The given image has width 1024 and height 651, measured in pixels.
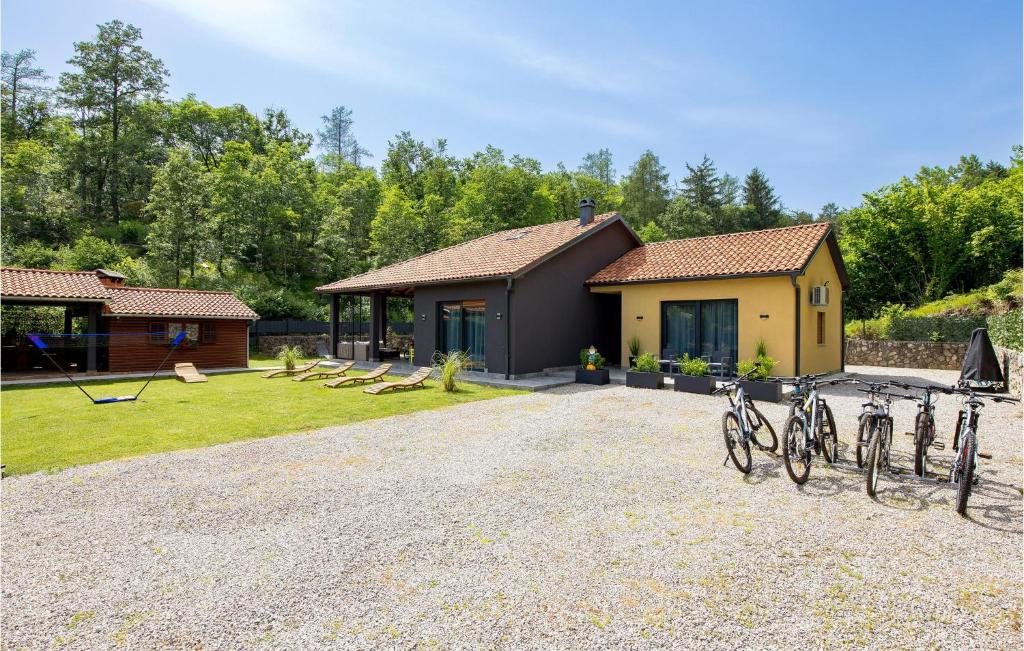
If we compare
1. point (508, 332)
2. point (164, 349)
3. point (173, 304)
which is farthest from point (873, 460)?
→ point (173, 304)

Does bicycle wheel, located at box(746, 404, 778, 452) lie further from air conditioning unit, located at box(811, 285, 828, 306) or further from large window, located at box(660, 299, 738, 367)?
air conditioning unit, located at box(811, 285, 828, 306)

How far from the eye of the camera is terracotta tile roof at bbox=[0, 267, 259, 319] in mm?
14453

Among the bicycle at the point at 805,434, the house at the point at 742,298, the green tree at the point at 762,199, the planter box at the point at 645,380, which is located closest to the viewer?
the bicycle at the point at 805,434

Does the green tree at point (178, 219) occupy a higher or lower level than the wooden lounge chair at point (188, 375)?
higher

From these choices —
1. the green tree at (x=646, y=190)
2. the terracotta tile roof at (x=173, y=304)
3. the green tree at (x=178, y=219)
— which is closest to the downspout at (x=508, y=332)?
the terracotta tile roof at (x=173, y=304)

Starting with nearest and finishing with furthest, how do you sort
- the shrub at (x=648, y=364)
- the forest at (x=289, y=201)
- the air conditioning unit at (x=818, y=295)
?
the shrub at (x=648, y=364)
the air conditioning unit at (x=818, y=295)
the forest at (x=289, y=201)

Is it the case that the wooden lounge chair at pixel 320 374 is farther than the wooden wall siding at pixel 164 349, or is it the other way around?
the wooden wall siding at pixel 164 349

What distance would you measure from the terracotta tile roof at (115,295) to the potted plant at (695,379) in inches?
598

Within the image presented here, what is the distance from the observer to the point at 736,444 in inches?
221

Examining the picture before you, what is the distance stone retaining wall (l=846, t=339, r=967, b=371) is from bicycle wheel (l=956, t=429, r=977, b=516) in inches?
671

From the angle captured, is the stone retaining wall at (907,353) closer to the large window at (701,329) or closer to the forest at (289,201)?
the large window at (701,329)

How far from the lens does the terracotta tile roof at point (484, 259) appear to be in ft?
47.3

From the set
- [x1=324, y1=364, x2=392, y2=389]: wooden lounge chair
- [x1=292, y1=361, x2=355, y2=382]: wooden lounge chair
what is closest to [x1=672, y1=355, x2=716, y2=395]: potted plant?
[x1=324, y1=364, x2=392, y2=389]: wooden lounge chair

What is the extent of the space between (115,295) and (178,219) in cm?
1126
